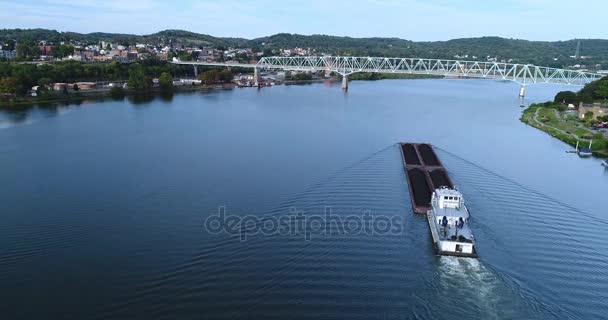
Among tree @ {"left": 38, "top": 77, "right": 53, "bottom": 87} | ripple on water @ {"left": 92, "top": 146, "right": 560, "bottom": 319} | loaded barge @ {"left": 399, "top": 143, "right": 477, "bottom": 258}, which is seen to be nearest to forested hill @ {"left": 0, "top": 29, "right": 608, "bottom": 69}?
tree @ {"left": 38, "top": 77, "right": 53, "bottom": 87}

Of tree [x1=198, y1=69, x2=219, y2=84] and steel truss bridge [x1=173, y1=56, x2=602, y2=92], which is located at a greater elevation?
steel truss bridge [x1=173, y1=56, x2=602, y2=92]

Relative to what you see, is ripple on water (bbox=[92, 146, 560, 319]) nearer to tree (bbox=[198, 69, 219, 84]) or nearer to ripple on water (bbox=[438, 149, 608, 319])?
ripple on water (bbox=[438, 149, 608, 319])

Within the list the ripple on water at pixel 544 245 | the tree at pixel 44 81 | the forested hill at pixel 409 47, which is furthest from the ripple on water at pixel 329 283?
the forested hill at pixel 409 47

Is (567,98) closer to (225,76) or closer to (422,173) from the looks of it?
(422,173)

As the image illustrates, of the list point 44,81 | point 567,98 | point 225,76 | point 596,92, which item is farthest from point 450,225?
point 225,76

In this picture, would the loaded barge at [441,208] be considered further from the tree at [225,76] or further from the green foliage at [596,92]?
the tree at [225,76]
